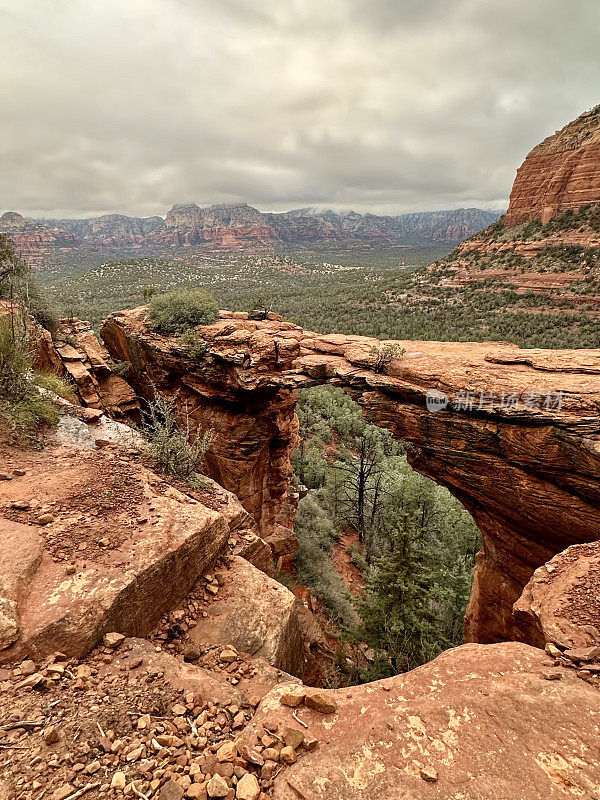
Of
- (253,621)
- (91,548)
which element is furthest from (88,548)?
(253,621)

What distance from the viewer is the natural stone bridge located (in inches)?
323

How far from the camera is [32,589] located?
11.9ft

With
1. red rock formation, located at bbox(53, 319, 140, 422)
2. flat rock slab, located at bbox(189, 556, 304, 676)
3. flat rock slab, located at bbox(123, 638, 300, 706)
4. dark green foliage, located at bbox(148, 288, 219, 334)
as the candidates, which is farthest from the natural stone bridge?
flat rock slab, located at bbox(123, 638, 300, 706)

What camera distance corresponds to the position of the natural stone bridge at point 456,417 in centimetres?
821

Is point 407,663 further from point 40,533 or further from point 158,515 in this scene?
point 40,533

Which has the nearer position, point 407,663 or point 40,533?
point 40,533

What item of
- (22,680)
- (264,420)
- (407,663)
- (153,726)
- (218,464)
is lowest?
(407,663)

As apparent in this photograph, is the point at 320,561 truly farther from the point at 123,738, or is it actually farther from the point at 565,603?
the point at 123,738

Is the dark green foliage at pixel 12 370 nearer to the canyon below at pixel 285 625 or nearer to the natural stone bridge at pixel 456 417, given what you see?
the canyon below at pixel 285 625

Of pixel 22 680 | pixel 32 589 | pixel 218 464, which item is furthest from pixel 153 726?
pixel 218 464

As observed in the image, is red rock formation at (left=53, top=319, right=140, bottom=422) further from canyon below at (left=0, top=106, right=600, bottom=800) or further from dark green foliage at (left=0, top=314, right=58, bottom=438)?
dark green foliage at (left=0, top=314, right=58, bottom=438)

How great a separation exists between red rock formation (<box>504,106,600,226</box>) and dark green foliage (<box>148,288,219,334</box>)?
58.4 metres

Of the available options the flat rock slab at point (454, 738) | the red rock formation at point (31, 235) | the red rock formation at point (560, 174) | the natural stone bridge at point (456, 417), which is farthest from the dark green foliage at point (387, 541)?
the red rock formation at point (31, 235)

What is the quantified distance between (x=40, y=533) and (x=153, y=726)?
2.50 meters
